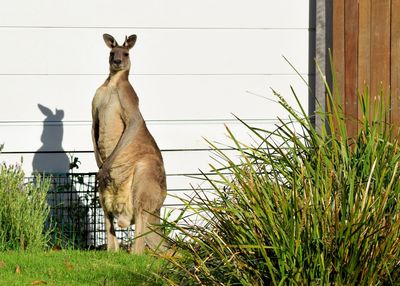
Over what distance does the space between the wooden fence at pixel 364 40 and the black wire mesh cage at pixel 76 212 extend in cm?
256

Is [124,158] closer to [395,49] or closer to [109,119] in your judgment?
[109,119]

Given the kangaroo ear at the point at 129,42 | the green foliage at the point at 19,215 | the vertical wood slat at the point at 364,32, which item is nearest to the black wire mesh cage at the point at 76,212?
the green foliage at the point at 19,215

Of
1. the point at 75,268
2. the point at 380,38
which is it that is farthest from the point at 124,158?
the point at 380,38

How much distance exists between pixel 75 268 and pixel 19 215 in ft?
4.73

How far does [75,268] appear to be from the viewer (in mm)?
7652

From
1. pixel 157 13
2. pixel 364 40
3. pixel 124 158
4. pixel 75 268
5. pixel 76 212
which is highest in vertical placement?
pixel 157 13

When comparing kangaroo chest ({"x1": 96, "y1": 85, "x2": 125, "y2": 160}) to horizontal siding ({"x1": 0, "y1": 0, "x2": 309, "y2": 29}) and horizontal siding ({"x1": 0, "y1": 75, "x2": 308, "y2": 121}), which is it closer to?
horizontal siding ({"x1": 0, "y1": 75, "x2": 308, "y2": 121})

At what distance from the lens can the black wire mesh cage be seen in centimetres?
977

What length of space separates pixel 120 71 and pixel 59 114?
104 cm

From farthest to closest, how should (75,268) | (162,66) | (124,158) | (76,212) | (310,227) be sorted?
(162,66) < (76,212) < (124,158) < (75,268) < (310,227)

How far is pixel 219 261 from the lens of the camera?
5.70 metres

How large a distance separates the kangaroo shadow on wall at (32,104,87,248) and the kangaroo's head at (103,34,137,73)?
105cm

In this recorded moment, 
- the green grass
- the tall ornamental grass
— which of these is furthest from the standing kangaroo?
the tall ornamental grass

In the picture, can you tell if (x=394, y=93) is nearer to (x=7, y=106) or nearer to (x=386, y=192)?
(x=7, y=106)
